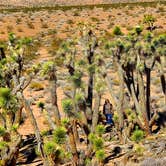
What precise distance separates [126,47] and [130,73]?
125cm

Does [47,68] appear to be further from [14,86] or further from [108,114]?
[108,114]

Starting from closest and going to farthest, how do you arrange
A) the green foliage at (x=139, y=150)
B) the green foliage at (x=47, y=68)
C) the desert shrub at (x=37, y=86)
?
the green foliage at (x=139, y=150) < the green foliage at (x=47, y=68) < the desert shrub at (x=37, y=86)

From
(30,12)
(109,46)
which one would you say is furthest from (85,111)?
(30,12)

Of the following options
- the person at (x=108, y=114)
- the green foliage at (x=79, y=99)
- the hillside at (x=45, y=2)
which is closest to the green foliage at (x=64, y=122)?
the green foliage at (x=79, y=99)

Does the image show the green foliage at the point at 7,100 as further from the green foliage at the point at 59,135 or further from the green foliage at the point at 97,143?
the green foliage at the point at 97,143

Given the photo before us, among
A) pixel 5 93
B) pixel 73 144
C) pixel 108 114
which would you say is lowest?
pixel 108 114

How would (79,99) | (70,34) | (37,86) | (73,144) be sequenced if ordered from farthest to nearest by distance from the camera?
(70,34), (37,86), (79,99), (73,144)

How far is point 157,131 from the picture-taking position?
1279 cm

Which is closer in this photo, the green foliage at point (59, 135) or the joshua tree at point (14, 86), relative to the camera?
the green foliage at point (59, 135)

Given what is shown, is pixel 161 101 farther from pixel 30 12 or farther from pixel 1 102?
pixel 30 12

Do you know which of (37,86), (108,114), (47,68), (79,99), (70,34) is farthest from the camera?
(70,34)

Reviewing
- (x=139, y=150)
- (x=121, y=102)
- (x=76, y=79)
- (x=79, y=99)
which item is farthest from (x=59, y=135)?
(x=121, y=102)

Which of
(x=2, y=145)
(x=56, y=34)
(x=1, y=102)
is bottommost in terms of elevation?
(x=56, y=34)

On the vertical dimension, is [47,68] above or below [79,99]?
above
